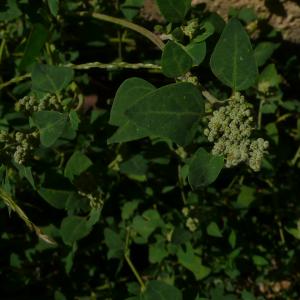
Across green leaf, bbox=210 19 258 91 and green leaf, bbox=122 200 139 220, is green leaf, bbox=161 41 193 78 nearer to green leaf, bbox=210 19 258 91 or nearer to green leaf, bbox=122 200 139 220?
green leaf, bbox=210 19 258 91

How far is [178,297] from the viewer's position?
1.90m

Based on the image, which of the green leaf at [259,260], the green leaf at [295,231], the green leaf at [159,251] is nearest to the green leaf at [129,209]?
the green leaf at [159,251]

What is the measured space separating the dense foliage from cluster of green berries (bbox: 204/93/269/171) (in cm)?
29

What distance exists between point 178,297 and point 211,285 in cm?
63

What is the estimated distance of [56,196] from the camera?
189 centimetres

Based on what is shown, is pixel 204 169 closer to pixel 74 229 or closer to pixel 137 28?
pixel 137 28

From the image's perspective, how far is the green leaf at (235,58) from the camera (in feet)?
4.54

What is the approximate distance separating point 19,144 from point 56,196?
1.18 ft

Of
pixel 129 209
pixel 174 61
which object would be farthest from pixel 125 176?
pixel 174 61

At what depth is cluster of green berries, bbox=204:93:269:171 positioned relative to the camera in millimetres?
1290

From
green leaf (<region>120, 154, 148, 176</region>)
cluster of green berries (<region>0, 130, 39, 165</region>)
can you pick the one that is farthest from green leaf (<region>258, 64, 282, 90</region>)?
cluster of green berries (<region>0, 130, 39, 165</region>)

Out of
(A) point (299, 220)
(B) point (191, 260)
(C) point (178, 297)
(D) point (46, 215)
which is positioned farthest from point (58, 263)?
(A) point (299, 220)

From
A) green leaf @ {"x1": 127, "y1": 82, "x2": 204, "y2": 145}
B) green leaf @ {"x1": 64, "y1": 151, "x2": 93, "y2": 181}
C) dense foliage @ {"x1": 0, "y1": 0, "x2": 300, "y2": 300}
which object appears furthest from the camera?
green leaf @ {"x1": 64, "y1": 151, "x2": 93, "y2": 181}

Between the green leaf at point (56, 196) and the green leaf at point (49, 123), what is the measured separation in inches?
14.3
